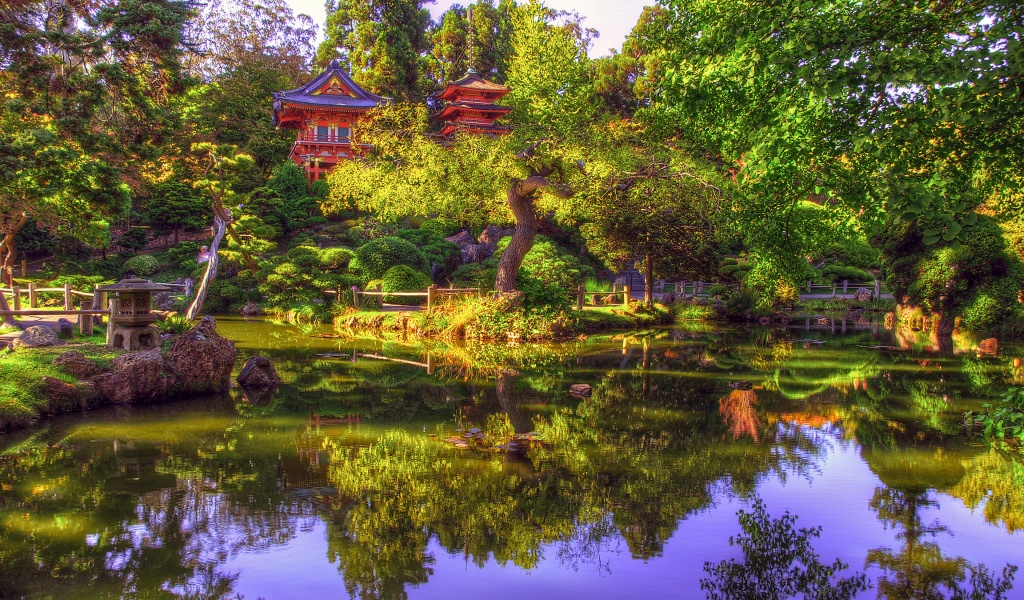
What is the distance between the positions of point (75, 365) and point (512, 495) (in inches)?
250

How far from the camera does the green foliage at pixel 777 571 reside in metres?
3.99

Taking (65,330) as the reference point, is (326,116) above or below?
above

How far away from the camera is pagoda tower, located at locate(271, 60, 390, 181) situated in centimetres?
3116

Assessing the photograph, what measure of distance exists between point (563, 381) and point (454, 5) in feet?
131

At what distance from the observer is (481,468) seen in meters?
6.09

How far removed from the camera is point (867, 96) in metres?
4.83

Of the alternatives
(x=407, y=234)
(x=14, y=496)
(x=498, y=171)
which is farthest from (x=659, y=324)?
(x=14, y=496)

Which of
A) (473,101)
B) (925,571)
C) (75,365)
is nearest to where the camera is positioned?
(925,571)

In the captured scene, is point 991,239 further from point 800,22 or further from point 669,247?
point 800,22

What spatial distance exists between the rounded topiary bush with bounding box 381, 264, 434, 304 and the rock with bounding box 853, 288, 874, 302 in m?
17.0

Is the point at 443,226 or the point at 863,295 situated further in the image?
the point at 863,295

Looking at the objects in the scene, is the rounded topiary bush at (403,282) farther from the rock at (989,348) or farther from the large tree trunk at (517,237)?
the rock at (989,348)

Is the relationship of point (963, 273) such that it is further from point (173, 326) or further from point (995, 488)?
point (173, 326)

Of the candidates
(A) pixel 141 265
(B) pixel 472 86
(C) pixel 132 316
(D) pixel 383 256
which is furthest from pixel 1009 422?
(B) pixel 472 86
